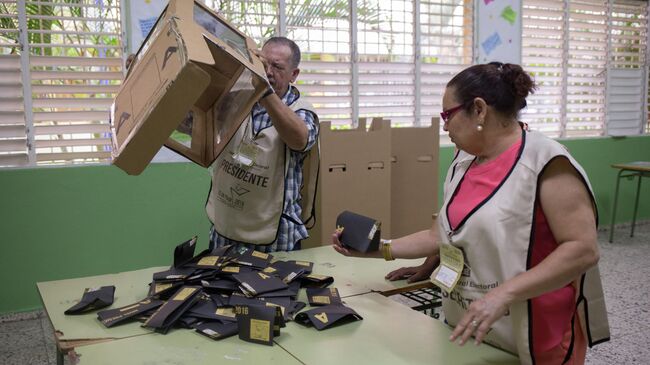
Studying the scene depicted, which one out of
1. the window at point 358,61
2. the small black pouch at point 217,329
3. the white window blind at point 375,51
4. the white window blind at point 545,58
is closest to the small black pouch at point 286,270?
the small black pouch at point 217,329

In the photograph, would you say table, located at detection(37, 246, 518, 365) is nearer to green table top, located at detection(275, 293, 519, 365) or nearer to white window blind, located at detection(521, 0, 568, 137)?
green table top, located at detection(275, 293, 519, 365)

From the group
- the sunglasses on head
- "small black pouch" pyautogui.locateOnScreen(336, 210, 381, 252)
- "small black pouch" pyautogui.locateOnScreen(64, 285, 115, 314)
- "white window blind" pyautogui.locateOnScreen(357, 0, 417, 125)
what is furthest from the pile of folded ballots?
"white window blind" pyautogui.locateOnScreen(357, 0, 417, 125)

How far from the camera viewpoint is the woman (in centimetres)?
117

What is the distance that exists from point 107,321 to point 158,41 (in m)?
0.75

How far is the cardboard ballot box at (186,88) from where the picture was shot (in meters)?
1.32

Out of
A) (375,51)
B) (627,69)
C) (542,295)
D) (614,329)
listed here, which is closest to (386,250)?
(542,295)

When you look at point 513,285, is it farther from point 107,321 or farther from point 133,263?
point 133,263

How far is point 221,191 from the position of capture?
208 centimetres

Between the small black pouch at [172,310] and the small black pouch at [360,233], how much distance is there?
1.60ft

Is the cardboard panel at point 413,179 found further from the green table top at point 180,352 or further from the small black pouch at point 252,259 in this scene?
the green table top at point 180,352

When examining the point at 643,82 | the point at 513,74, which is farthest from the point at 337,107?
the point at 643,82

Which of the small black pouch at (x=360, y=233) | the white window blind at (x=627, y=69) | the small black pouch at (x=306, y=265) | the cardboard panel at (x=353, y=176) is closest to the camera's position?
the small black pouch at (x=360, y=233)

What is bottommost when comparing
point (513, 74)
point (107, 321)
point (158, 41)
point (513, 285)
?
point (107, 321)

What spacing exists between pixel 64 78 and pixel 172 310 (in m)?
2.33
